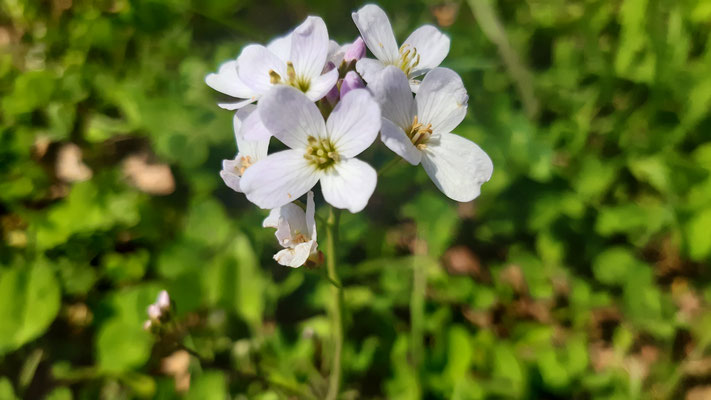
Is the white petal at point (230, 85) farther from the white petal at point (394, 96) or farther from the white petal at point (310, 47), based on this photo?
the white petal at point (394, 96)

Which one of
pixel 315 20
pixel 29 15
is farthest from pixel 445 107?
pixel 29 15

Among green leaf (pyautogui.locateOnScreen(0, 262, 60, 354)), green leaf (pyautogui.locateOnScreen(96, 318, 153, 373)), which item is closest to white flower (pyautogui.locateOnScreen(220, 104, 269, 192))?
green leaf (pyautogui.locateOnScreen(96, 318, 153, 373))

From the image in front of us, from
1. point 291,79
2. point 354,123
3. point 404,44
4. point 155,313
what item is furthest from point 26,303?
point 404,44

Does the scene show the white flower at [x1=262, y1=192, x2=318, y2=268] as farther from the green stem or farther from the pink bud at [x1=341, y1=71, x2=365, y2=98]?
the pink bud at [x1=341, y1=71, x2=365, y2=98]

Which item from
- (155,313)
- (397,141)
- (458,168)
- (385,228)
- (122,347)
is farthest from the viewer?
(385,228)

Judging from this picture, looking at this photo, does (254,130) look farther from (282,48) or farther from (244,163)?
(282,48)
